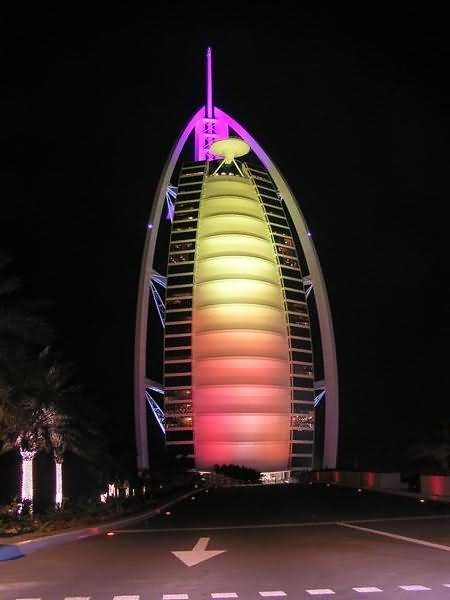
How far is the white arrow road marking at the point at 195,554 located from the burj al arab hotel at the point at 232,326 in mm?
69325

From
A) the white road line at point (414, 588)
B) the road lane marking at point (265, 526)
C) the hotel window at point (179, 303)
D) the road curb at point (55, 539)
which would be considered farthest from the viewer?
the hotel window at point (179, 303)

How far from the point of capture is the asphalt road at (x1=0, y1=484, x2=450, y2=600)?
11.5m

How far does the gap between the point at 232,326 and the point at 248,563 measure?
265 ft

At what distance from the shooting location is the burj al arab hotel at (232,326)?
9200 cm

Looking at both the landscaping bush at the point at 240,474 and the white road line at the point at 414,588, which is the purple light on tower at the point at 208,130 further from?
the white road line at the point at 414,588

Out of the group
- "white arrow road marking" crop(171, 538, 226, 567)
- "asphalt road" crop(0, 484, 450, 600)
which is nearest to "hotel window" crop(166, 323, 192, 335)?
"asphalt road" crop(0, 484, 450, 600)

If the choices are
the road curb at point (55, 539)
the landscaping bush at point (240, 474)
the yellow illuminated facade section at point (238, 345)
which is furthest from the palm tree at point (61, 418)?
the yellow illuminated facade section at point (238, 345)

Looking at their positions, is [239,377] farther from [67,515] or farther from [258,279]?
[67,515]

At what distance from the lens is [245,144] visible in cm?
10294

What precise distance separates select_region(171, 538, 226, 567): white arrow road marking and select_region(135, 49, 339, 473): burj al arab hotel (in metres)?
69.3

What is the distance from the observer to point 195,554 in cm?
1633

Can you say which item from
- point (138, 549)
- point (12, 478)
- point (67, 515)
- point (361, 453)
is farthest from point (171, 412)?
point (138, 549)

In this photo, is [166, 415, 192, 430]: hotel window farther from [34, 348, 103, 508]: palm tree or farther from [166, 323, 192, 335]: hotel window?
[34, 348, 103, 508]: palm tree

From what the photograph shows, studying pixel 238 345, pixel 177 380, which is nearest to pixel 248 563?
pixel 238 345
